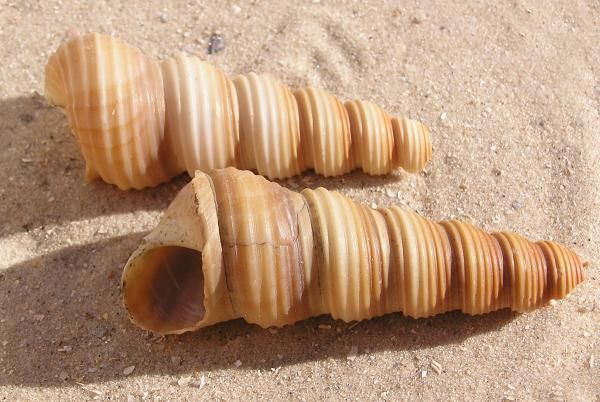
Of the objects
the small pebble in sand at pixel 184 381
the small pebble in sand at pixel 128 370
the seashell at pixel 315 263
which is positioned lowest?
the small pebble in sand at pixel 128 370

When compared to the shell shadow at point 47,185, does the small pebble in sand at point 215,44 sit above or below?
above

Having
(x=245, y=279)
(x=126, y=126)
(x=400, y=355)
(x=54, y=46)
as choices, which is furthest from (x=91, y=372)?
(x=54, y=46)

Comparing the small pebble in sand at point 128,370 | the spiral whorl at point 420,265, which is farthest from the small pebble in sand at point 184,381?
the spiral whorl at point 420,265

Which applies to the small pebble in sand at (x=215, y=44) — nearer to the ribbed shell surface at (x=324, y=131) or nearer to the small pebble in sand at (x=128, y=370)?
the ribbed shell surface at (x=324, y=131)

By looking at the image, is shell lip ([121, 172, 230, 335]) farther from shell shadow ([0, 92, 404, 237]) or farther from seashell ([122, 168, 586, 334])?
shell shadow ([0, 92, 404, 237])

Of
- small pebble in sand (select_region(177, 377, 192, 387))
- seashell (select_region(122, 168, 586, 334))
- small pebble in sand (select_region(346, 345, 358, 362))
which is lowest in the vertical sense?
small pebble in sand (select_region(177, 377, 192, 387))

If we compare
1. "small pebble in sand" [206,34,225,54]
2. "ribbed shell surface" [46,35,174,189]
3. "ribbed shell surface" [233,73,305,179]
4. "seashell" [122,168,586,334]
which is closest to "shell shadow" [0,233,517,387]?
"seashell" [122,168,586,334]
